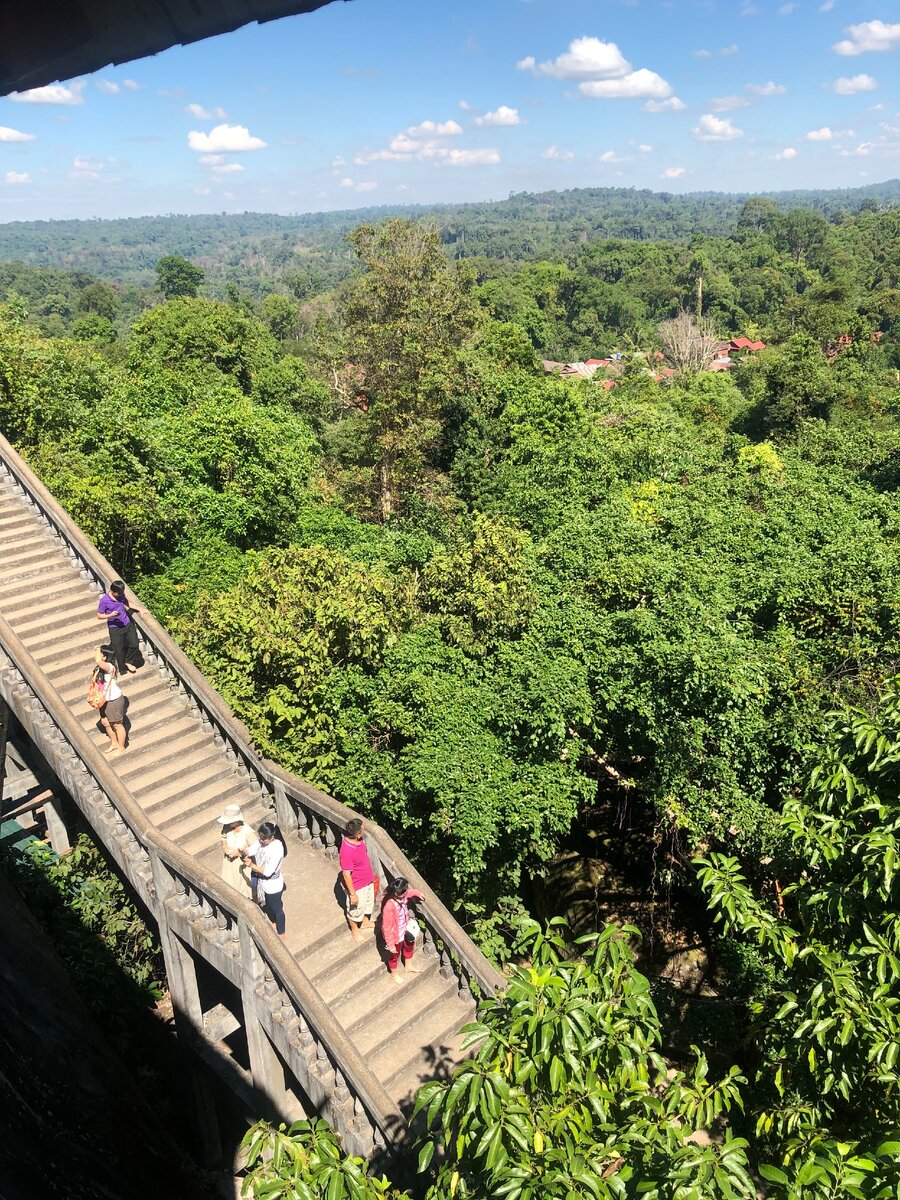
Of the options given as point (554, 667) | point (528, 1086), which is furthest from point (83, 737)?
point (528, 1086)

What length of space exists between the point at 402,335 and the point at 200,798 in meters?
17.0

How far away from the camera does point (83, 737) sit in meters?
9.93

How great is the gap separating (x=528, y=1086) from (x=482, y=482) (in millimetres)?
22557

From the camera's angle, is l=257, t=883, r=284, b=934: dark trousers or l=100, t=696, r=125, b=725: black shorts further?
l=100, t=696, r=125, b=725: black shorts

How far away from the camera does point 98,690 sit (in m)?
10.2

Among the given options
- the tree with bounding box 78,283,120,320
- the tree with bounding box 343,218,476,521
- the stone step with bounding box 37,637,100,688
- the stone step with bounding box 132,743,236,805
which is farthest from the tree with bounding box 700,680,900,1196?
the tree with bounding box 78,283,120,320

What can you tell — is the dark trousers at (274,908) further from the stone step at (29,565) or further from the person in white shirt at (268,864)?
the stone step at (29,565)

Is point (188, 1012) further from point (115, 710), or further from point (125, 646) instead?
point (125, 646)

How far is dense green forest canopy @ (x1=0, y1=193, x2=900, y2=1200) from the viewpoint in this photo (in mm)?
4293

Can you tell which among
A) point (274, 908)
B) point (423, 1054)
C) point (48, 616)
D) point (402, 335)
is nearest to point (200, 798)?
point (274, 908)

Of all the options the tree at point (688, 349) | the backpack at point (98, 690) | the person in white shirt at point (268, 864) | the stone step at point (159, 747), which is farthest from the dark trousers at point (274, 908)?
the tree at point (688, 349)

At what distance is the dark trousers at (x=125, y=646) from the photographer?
440 inches

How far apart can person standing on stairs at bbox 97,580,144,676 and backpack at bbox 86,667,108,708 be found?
1.01 m

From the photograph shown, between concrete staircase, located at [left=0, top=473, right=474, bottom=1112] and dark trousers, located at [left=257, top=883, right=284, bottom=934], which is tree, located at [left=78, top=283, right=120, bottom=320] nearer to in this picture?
concrete staircase, located at [left=0, top=473, right=474, bottom=1112]
